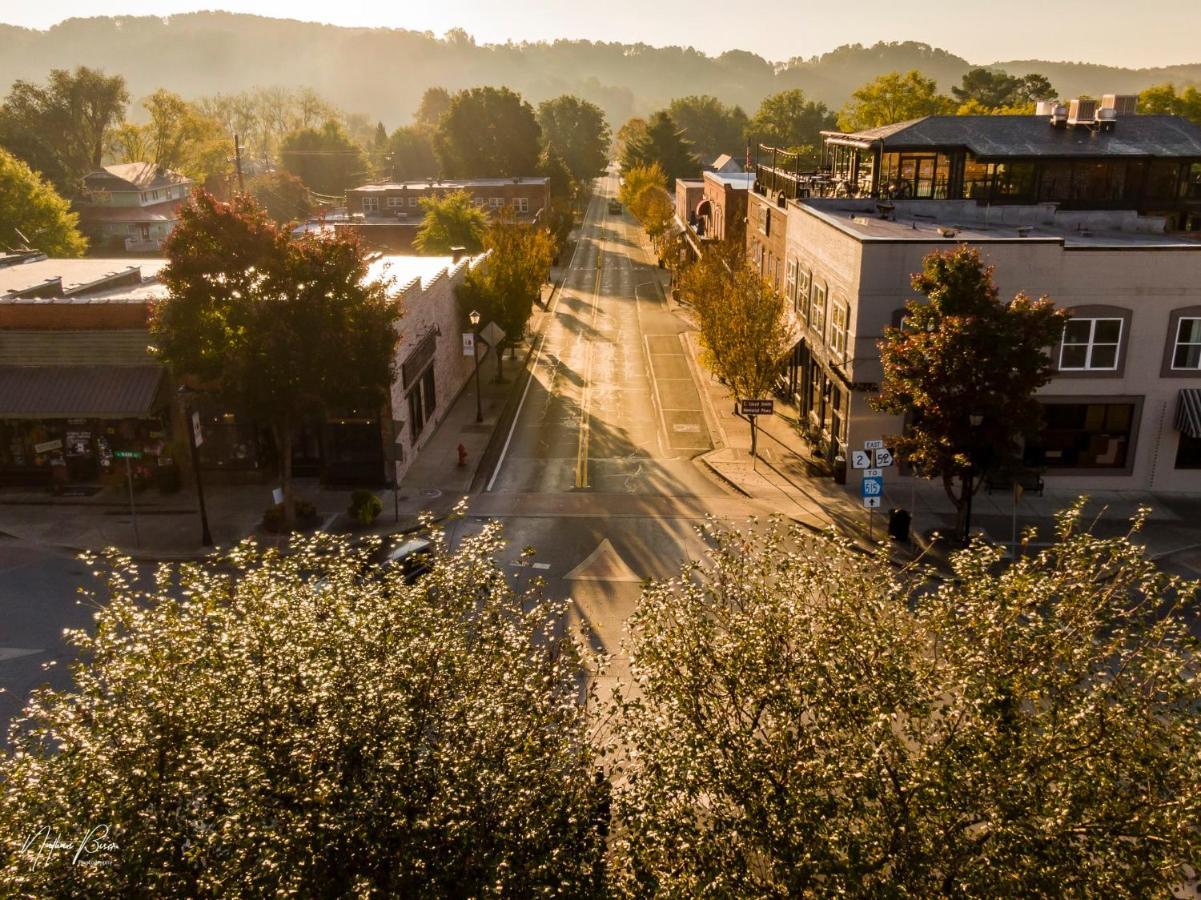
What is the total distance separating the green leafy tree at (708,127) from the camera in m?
191

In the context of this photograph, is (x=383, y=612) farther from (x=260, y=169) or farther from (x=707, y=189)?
(x=260, y=169)

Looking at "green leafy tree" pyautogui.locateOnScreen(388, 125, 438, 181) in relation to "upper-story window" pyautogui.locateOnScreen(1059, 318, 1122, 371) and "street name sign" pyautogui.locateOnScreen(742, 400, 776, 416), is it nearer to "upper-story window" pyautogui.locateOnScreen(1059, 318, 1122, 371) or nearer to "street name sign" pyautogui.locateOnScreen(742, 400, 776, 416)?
"street name sign" pyautogui.locateOnScreen(742, 400, 776, 416)

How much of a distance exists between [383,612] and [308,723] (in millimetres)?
1822

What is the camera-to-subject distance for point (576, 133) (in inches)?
6029

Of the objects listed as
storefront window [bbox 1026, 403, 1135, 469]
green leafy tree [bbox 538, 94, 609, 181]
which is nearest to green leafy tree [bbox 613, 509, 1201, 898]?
storefront window [bbox 1026, 403, 1135, 469]

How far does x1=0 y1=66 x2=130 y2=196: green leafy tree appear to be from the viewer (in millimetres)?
89125

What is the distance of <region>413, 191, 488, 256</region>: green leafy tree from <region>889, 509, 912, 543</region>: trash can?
140ft

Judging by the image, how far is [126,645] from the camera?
1170 cm

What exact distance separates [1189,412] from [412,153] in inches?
5135

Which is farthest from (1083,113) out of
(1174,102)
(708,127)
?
(708,127)

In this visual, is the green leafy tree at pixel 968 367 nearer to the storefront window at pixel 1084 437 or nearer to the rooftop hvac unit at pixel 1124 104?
the storefront window at pixel 1084 437

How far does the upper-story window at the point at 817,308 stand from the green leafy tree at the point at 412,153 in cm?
11448

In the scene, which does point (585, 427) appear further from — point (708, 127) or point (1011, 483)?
point (708, 127)

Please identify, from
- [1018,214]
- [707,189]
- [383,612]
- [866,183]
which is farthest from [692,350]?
[383,612]
